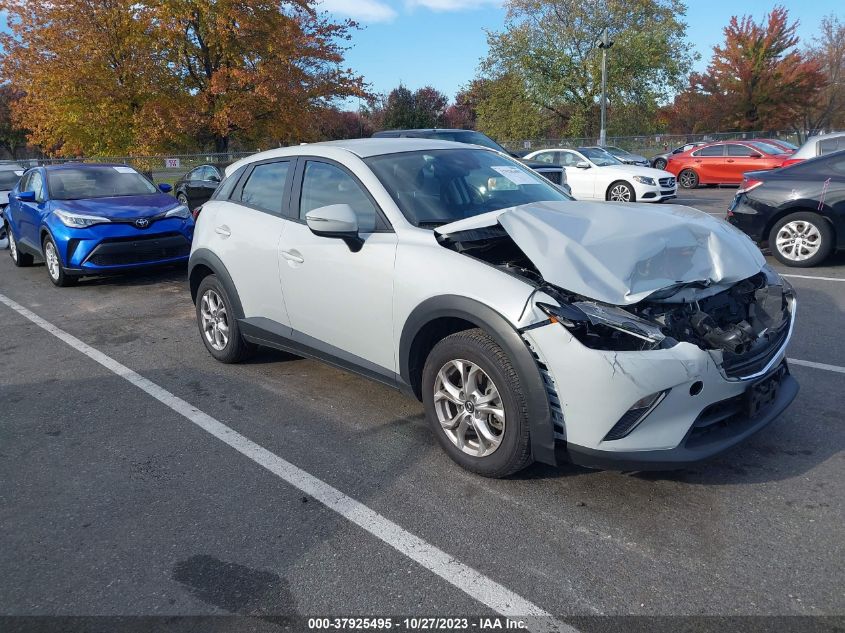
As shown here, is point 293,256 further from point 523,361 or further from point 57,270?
point 57,270

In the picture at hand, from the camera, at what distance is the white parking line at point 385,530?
2.52 metres

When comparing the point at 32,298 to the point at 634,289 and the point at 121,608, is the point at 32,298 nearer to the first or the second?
the point at 121,608

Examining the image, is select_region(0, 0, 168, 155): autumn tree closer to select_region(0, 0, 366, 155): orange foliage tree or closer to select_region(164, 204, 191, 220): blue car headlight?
select_region(0, 0, 366, 155): orange foliage tree

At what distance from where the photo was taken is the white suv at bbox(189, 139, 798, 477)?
9.66ft

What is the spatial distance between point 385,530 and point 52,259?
7.91m

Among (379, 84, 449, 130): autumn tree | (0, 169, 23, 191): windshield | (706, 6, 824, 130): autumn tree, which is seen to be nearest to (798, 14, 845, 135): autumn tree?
(706, 6, 824, 130): autumn tree

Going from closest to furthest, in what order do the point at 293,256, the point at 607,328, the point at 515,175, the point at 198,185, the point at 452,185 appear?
the point at 607,328, the point at 452,185, the point at 293,256, the point at 515,175, the point at 198,185

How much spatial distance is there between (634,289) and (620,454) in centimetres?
76

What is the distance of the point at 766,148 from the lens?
2041 centimetres

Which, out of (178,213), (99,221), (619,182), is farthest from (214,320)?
(619,182)

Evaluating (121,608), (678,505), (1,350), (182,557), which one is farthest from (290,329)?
(1,350)

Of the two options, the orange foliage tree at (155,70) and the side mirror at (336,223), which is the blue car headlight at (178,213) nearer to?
the side mirror at (336,223)

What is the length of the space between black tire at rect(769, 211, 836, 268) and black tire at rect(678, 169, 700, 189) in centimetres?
1444

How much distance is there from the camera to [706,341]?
3.09m
